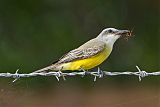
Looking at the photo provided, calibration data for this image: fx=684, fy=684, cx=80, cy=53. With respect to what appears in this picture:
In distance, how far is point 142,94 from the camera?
491 inches

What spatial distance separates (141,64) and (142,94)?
2.92ft

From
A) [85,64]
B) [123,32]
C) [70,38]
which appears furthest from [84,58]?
[70,38]

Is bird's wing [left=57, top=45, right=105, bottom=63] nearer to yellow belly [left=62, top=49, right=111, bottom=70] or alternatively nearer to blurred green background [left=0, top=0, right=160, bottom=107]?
yellow belly [left=62, top=49, right=111, bottom=70]

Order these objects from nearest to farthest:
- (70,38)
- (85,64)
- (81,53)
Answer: (85,64), (81,53), (70,38)

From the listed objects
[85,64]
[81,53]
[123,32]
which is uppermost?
[123,32]

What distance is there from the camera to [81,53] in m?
5.70

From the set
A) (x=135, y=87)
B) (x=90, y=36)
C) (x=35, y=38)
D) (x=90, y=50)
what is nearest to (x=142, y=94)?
(x=135, y=87)

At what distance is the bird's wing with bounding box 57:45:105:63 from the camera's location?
5621mm

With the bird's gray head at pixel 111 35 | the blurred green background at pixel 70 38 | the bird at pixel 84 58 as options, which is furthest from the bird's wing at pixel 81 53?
the blurred green background at pixel 70 38

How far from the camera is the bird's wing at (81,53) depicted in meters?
5.62

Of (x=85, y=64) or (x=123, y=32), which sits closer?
(x=85, y=64)

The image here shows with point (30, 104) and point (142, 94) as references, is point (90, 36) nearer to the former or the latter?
point (142, 94)

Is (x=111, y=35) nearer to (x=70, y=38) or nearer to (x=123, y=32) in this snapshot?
(x=123, y=32)

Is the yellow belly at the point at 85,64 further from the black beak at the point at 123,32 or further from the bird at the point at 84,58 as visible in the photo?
the black beak at the point at 123,32
